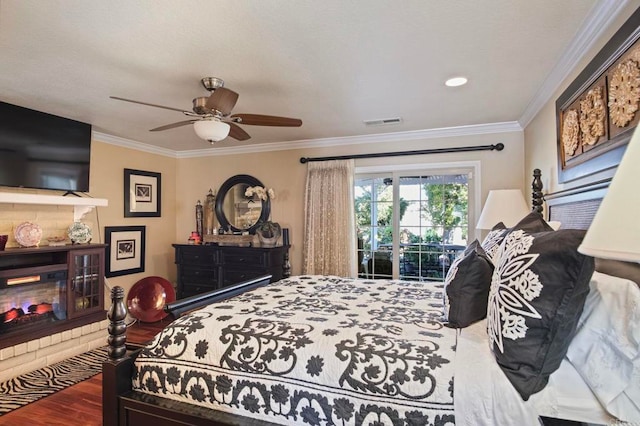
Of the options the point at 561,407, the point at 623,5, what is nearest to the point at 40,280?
the point at 561,407

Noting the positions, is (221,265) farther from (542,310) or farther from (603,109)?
(603,109)

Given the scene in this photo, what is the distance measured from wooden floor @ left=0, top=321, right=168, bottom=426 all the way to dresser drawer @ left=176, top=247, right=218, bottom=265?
191 cm

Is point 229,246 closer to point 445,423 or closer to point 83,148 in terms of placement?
point 83,148

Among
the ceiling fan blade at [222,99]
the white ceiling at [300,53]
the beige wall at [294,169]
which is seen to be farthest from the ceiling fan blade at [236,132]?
the beige wall at [294,169]

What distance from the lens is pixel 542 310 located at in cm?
121

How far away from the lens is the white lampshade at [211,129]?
2.47 meters

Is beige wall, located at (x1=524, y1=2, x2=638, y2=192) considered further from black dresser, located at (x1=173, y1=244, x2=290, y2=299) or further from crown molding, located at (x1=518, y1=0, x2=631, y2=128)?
black dresser, located at (x1=173, y1=244, x2=290, y2=299)

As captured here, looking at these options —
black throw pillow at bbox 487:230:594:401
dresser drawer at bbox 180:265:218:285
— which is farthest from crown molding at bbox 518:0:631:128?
dresser drawer at bbox 180:265:218:285

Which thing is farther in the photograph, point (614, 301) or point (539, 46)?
point (539, 46)

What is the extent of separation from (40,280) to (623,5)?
485cm

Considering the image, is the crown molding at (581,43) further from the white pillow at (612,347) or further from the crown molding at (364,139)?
the white pillow at (612,347)

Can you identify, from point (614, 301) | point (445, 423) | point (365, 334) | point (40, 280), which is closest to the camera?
point (614, 301)

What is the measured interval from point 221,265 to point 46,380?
207 cm

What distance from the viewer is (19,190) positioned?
3547mm
